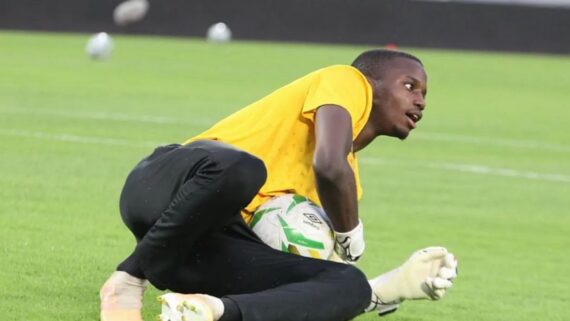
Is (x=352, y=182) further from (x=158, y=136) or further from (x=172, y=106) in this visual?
(x=172, y=106)

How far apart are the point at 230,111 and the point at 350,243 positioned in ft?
39.0

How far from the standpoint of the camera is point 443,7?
35875 millimetres

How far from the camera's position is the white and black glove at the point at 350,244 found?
5732 millimetres

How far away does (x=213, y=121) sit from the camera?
53.6ft

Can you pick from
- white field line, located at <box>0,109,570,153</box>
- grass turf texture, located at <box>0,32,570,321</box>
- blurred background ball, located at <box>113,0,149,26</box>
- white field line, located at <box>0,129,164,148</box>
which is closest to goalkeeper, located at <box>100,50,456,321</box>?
grass turf texture, located at <box>0,32,570,321</box>

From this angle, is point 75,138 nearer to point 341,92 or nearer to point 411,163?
point 411,163

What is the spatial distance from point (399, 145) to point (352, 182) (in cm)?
962

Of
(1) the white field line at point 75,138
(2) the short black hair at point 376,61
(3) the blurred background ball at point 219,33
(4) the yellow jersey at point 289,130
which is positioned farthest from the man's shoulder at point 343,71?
(3) the blurred background ball at point 219,33

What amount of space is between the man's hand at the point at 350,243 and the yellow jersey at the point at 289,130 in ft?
0.86

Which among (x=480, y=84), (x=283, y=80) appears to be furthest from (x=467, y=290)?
(x=480, y=84)

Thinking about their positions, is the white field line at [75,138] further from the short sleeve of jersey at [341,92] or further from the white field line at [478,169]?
the short sleeve of jersey at [341,92]

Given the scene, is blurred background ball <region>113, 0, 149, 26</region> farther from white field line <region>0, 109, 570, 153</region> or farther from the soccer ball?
the soccer ball

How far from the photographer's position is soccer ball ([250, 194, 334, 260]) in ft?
19.3

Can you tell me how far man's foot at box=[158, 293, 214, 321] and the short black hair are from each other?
1.41 m
